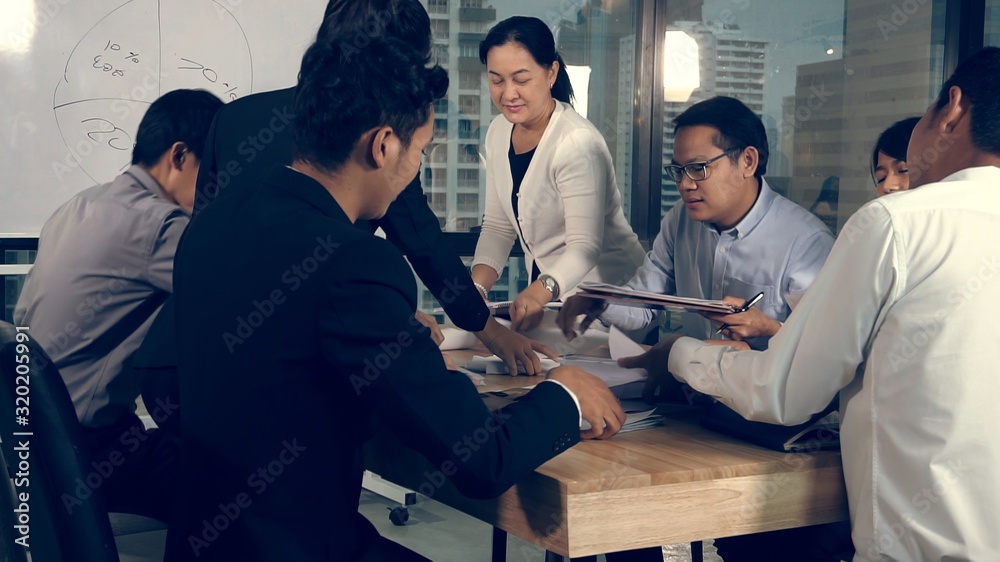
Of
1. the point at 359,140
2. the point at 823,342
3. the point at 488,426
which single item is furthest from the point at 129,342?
the point at 823,342

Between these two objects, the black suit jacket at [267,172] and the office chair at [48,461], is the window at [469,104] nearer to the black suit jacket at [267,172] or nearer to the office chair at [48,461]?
the black suit jacket at [267,172]

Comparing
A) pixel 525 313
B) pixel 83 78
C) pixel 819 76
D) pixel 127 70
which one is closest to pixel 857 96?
pixel 819 76

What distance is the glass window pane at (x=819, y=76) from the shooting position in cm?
453

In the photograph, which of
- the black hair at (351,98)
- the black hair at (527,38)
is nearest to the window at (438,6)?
the black hair at (527,38)

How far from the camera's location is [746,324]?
1834mm

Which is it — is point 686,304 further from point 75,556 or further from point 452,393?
point 75,556

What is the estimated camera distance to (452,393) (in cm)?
103

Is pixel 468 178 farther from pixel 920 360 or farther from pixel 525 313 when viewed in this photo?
pixel 920 360

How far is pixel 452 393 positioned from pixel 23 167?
2705mm

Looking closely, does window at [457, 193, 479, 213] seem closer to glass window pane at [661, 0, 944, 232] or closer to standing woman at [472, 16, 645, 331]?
glass window pane at [661, 0, 944, 232]

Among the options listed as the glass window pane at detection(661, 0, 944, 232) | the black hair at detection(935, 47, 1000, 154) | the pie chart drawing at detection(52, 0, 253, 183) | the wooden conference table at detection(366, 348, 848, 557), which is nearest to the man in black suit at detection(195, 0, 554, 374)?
the wooden conference table at detection(366, 348, 848, 557)

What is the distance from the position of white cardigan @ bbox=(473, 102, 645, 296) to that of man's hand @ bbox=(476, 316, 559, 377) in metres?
0.68

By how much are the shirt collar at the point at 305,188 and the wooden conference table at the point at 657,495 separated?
16.4 inches

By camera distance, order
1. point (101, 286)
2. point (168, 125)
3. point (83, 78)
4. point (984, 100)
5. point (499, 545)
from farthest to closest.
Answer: point (83, 78) → point (499, 545) → point (168, 125) → point (101, 286) → point (984, 100)
